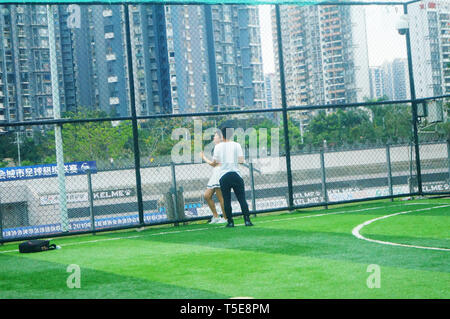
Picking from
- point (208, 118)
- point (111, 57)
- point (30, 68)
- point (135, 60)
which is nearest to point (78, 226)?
point (30, 68)

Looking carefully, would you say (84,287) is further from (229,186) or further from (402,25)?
(402,25)

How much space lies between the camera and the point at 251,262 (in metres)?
6.98

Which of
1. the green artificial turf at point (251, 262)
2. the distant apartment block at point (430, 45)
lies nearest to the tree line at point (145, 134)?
the distant apartment block at point (430, 45)

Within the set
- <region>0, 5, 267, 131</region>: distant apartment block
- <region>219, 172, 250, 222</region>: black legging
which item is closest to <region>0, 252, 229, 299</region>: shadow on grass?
<region>219, 172, 250, 222</region>: black legging

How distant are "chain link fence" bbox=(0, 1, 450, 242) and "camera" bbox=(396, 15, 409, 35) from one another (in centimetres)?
16

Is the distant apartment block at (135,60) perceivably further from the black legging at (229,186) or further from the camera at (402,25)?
the camera at (402,25)

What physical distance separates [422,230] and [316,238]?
1.45 metres

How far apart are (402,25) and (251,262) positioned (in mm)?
8667

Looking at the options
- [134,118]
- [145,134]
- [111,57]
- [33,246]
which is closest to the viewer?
[33,246]

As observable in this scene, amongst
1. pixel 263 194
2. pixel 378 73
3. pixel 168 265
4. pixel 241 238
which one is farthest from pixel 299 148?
pixel 168 265

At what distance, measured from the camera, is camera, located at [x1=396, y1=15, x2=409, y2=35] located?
13898 mm

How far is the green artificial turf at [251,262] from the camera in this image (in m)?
5.43
